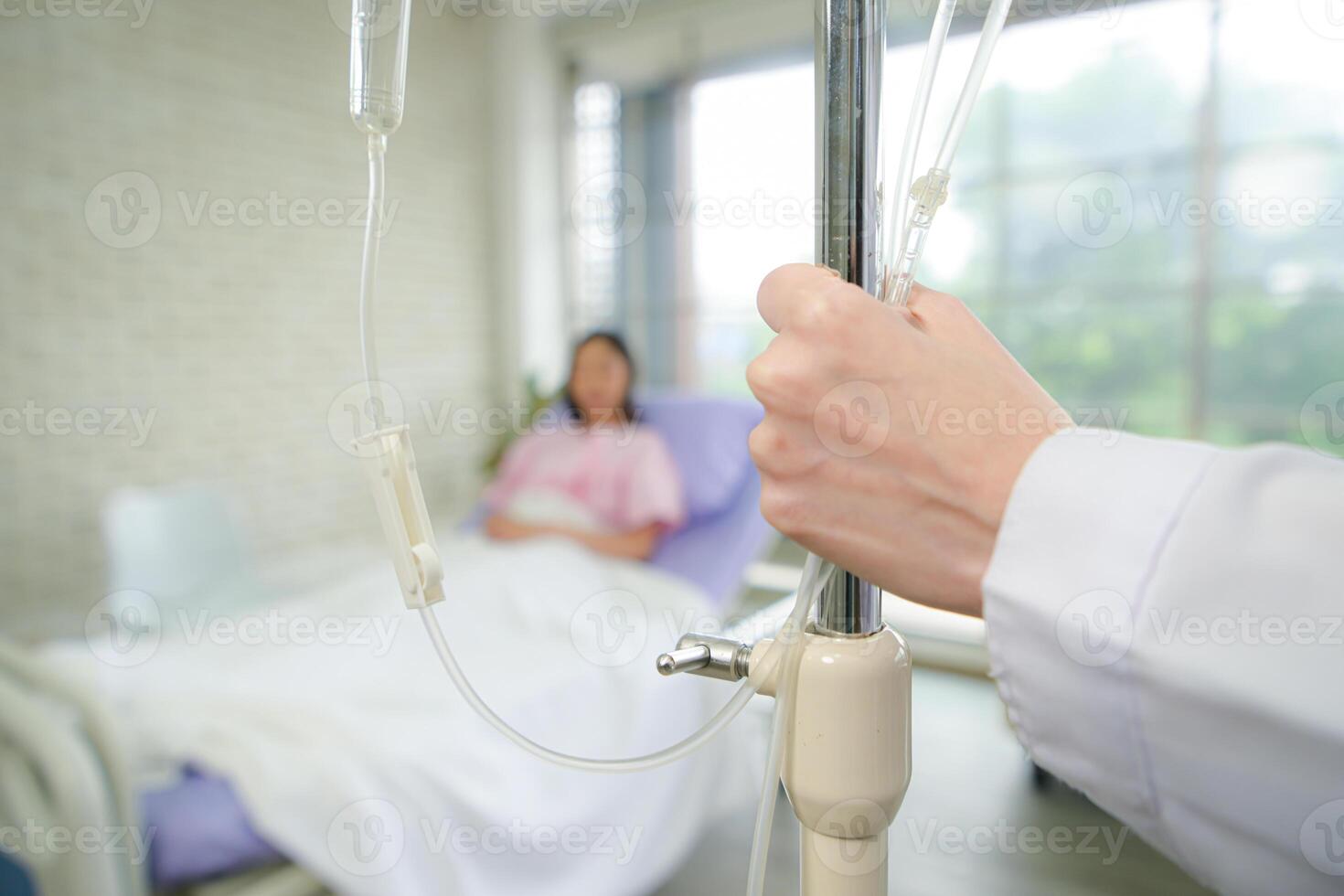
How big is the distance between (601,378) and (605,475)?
36cm

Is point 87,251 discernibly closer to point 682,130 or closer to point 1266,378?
point 682,130

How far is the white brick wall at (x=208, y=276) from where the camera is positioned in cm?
252

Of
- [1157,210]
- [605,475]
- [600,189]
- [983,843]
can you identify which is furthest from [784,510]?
[600,189]

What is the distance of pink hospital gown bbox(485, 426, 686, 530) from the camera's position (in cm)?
255

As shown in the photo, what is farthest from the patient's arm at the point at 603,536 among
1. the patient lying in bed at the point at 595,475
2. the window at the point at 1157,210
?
the window at the point at 1157,210

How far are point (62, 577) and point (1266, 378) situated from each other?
398 centimetres

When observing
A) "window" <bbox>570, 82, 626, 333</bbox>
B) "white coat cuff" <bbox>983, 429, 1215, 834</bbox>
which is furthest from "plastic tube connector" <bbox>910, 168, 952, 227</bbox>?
"window" <bbox>570, 82, 626, 333</bbox>

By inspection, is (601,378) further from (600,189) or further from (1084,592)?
(1084,592)

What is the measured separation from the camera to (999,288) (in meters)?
3.32

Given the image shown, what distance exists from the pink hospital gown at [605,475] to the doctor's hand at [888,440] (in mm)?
2089

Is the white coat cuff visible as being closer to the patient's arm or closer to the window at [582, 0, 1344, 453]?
the patient's arm

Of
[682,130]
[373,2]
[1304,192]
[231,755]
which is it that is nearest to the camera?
[373,2]

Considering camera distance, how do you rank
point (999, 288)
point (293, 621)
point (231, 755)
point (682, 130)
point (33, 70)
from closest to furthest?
point (231, 755) < point (293, 621) < point (33, 70) < point (999, 288) < point (682, 130)

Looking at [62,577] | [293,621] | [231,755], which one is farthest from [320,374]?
[231,755]
